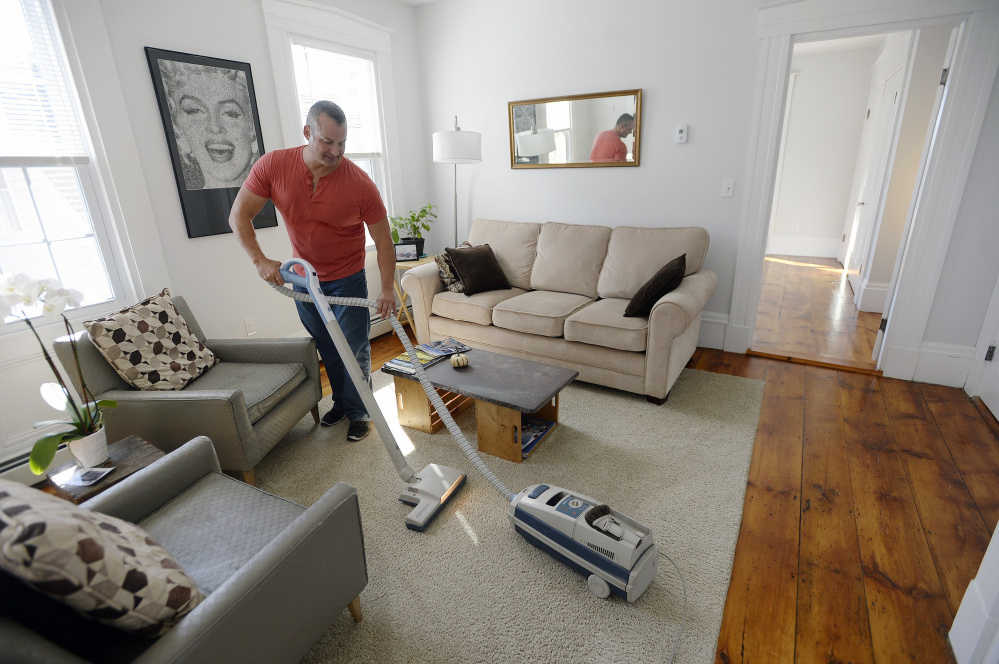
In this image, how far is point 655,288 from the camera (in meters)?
2.69

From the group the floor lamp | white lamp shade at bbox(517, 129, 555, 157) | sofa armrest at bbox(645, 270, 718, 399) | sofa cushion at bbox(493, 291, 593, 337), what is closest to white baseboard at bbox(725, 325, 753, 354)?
sofa armrest at bbox(645, 270, 718, 399)

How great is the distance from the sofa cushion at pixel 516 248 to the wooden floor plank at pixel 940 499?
7.81 feet

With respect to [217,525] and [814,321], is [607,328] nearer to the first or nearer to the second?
[217,525]

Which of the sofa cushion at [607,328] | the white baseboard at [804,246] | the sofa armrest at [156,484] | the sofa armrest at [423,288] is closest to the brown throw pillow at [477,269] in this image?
the sofa armrest at [423,288]

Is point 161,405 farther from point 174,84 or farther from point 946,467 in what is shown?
point 946,467

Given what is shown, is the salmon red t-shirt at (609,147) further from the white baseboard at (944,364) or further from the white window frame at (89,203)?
the white window frame at (89,203)

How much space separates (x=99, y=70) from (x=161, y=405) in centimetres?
166

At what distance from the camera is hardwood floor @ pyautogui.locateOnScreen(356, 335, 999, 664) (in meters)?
1.45

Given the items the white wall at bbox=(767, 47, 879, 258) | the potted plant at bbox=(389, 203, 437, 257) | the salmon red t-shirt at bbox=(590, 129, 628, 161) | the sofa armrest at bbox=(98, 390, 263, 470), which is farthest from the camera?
the white wall at bbox=(767, 47, 879, 258)

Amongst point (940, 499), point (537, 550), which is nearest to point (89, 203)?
point (537, 550)

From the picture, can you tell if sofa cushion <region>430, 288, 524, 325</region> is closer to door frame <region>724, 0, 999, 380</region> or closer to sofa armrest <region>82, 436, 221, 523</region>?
door frame <region>724, 0, 999, 380</region>

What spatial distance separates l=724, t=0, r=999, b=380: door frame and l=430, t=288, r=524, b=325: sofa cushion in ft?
5.45

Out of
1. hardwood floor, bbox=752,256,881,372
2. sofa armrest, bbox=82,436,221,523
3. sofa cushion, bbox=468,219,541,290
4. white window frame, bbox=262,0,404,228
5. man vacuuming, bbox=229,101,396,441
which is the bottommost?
hardwood floor, bbox=752,256,881,372

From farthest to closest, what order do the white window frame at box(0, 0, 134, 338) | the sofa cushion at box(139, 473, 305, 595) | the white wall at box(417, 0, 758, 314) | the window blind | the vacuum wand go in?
the white wall at box(417, 0, 758, 314) → the white window frame at box(0, 0, 134, 338) → the window blind → the vacuum wand → the sofa cushion at box(139, 473, 305, 595)
